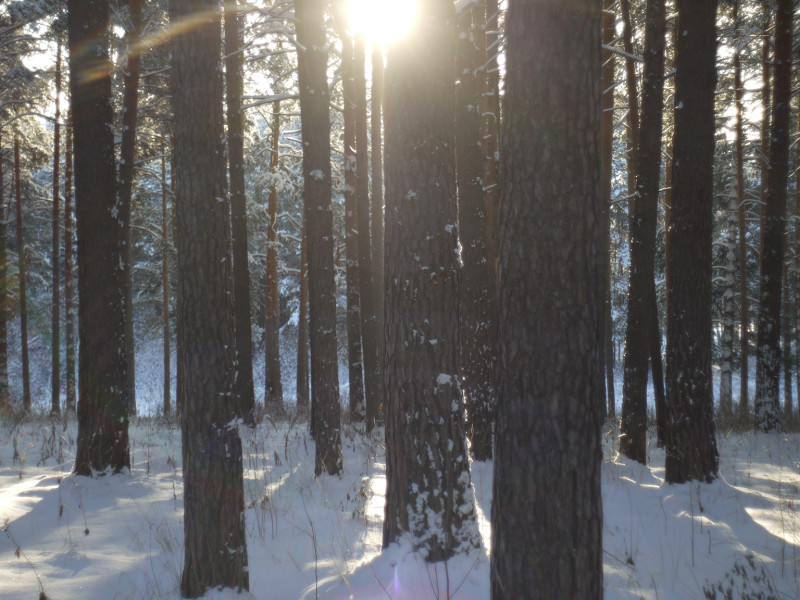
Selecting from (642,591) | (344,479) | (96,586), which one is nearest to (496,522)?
(642,591)

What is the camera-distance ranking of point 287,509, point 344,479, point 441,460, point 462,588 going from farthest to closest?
point 344,479 → point 287,509 → point 441,460 → point 462,588

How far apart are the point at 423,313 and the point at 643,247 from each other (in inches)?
214

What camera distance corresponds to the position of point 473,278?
24.8 feet

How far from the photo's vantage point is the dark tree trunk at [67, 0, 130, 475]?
625cm

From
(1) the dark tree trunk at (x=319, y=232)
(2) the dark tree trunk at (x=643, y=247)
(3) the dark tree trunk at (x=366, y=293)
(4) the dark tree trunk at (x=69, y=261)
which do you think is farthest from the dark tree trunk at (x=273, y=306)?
(2) the dark tree trunk at (x=643, y=247)

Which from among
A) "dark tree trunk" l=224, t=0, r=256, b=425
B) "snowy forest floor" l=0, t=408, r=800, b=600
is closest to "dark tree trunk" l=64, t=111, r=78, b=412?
"dark tree trunk" l=224, t=0, r=256, b=425

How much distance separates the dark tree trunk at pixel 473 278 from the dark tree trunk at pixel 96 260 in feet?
14.7

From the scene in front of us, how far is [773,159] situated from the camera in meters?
10.8

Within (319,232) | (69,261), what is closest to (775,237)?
(319,232)

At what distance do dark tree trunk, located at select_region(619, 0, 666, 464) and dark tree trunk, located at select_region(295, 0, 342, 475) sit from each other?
14.4 feet

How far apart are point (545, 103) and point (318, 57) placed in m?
5.48

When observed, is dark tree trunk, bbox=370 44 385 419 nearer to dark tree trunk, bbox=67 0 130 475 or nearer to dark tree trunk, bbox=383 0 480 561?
dark tree trunk, bbox=67 0 130 475

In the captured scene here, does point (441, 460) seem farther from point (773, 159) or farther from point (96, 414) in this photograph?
point (773, 159)

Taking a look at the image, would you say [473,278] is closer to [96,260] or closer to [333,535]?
[333,535]
